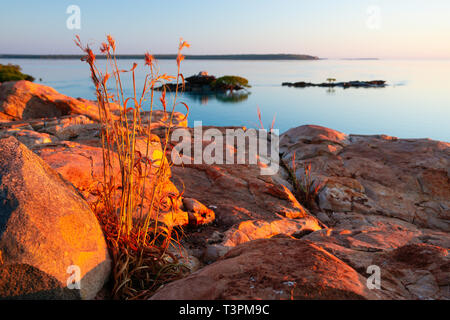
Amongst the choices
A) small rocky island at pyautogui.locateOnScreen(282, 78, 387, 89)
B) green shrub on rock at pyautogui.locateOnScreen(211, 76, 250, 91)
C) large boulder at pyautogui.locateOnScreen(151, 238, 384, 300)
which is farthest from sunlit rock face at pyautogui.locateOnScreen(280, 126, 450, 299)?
small rocky island at pyautogui.locateOnScreen(282, 78, 387, 89)

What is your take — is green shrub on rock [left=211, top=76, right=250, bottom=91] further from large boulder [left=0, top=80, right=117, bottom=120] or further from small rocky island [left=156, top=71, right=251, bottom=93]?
large boulder [left=0, top=80, right=117, bottom=120]

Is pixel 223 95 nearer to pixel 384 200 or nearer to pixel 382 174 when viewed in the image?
pixel 382 174

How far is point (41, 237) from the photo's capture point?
1723 millimetres

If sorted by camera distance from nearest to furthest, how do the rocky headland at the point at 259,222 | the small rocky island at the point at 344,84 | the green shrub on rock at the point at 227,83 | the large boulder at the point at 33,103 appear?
the rocky headland at the point at 259,222 → the large boulder at the point at 33,103 → the green shrub on rock at the point at 227,83 → the small rocky island at the point at 344,84

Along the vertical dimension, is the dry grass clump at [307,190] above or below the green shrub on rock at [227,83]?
below

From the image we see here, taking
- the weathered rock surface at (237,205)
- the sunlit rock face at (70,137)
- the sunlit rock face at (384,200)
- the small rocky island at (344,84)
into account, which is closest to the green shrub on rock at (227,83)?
the small rocky island at (344,84)

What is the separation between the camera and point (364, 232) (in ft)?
11.0

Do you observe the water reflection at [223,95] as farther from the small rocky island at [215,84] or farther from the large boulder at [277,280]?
the large boulder at [277,280]

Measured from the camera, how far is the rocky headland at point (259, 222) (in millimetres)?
1650

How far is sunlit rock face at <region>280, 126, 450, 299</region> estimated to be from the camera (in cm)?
201

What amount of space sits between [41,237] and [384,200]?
459 cm
